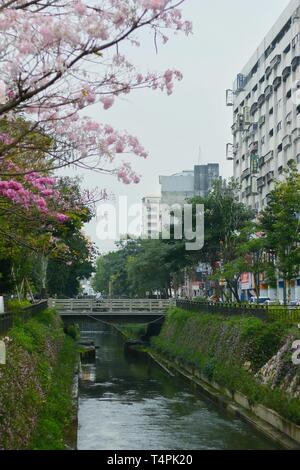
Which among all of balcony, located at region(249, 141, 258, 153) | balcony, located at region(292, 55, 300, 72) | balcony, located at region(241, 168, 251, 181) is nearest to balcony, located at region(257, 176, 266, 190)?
balcony, located at region(241, 168, 251, 181)

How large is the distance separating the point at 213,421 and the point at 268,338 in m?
4.41

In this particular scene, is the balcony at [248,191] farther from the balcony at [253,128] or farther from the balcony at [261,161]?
the balcony at [253,128]

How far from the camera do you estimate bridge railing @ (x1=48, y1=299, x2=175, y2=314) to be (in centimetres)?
5719

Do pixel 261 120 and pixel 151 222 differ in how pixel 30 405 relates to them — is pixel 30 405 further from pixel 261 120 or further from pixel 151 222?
pixel 151 222

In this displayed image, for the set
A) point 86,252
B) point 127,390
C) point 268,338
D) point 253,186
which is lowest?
point 127,390

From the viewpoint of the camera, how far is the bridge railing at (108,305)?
57188mm

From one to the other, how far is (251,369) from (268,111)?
50.1 meters

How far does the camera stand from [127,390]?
1362 inches

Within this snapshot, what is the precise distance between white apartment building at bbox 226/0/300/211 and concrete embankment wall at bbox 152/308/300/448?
25312 millimetres

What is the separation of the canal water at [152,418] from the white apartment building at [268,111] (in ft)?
89.0

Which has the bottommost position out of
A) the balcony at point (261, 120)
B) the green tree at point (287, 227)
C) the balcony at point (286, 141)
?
the green tree at point (287, 227)

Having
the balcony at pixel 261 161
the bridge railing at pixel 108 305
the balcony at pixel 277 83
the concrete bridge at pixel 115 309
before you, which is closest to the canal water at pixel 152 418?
the concrete bridge at pixel 115 309
